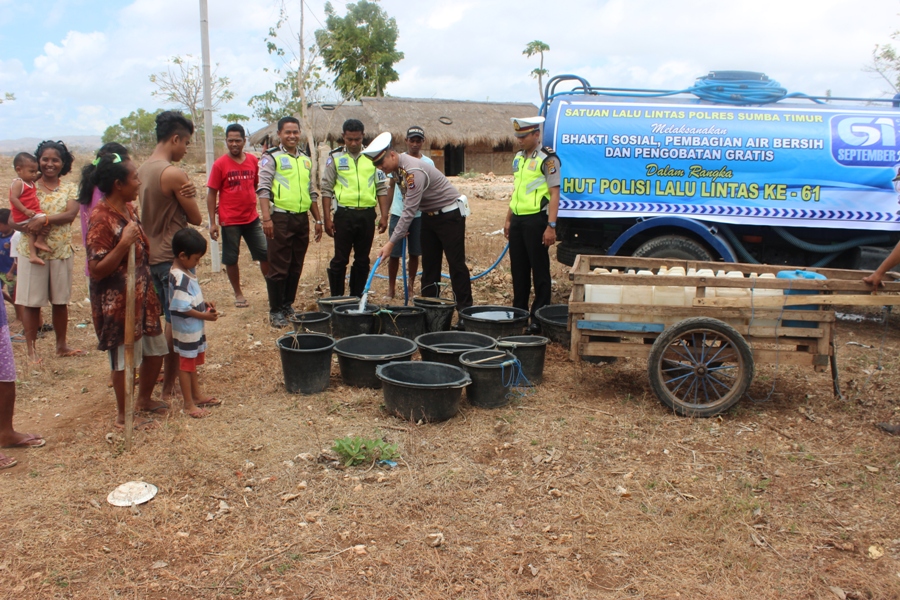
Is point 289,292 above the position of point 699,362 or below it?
above

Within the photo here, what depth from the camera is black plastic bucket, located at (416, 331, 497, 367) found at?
4844 millimetres

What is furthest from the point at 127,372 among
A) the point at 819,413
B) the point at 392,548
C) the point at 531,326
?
the point at 819,413

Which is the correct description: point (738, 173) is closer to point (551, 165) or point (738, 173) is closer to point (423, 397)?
point (551, 165)

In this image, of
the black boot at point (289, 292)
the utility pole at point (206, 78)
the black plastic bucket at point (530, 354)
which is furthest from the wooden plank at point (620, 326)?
the utility pole at point (206, 78)

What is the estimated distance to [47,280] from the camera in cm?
548

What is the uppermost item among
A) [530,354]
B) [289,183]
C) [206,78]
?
[206,78]

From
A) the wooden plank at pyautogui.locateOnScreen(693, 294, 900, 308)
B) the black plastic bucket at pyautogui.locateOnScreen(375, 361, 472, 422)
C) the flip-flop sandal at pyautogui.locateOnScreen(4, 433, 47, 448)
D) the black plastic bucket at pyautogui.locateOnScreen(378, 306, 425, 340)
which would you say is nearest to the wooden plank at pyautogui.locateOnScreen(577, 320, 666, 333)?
the wooden plank at pyautogui.locateOnScreen(693, 294, 900, 308)

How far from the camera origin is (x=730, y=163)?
6.24m

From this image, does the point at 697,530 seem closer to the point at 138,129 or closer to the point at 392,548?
the point at 392,548

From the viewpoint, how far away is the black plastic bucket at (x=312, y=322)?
5.43 m

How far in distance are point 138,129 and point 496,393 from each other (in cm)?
4405

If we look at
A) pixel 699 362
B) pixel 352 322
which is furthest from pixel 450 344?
pixel 699 362

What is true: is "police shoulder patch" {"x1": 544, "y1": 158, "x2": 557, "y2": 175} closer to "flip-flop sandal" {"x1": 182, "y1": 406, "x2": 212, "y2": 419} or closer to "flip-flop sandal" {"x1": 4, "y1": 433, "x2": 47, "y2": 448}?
"flip-flop sandal" {"x1": 182, "y1": 406, "x2": 212, "y2": 419}

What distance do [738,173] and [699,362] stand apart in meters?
2.62
